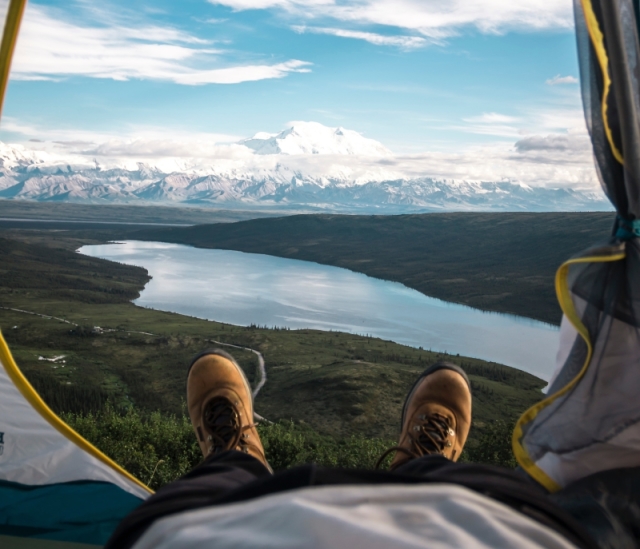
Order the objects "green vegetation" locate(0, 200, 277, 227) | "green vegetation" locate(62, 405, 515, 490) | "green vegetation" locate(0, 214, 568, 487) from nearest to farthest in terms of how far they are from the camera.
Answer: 1. "green vegetation" locate(62, 405, 515, 490)
2. "green vegetation" locate(0, 214, 568, 487)
3. "green vegetation" locate(0, 200, 277, 227)

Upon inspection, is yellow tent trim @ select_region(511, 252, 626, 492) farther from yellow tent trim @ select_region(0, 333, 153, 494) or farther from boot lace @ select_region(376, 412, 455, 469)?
yellow tent trim @ select_region(0, 333, 153, 494)

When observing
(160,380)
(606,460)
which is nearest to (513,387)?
(160,380)

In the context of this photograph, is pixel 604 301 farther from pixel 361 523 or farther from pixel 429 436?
pixel 361 523

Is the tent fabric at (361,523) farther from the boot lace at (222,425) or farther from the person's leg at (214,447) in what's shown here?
the boot lace at (222,425)

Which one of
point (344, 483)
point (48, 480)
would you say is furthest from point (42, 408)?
point (344, 483)

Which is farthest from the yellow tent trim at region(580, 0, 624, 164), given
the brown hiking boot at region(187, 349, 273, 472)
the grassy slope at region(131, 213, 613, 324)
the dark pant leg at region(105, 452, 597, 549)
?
the grassy slope at region(131, 213, 613, 324)

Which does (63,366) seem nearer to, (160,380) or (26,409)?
(160,380)
